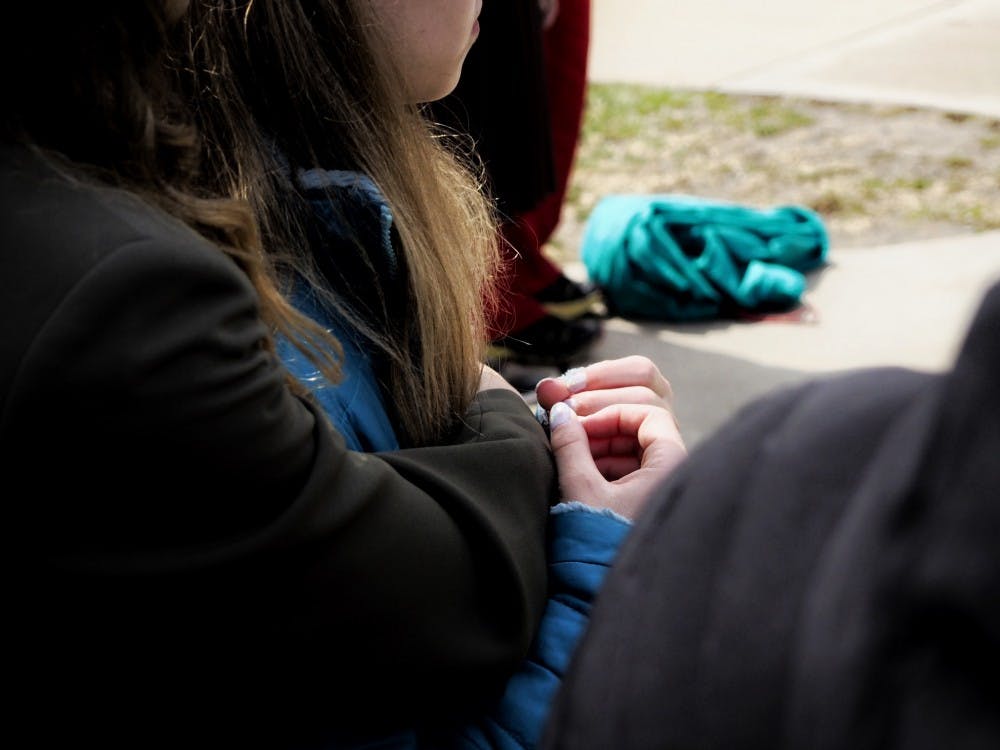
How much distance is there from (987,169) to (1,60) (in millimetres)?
4881

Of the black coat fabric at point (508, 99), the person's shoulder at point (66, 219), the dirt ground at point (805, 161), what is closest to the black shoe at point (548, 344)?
the black coat fabric at point (508, 99)

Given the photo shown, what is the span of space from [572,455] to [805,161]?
4336mm

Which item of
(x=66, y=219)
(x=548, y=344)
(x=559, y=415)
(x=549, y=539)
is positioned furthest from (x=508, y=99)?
(x=66, y=219)

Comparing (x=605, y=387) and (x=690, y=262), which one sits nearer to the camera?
(x=605, y=387)

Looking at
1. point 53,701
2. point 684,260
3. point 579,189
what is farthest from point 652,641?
point 579,189

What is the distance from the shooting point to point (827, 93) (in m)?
6.34

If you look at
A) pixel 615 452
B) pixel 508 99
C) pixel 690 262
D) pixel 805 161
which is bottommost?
pixel 805 161

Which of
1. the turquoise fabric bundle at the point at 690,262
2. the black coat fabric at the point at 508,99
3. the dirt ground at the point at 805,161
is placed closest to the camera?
the black coat fabric at the point at 508,99

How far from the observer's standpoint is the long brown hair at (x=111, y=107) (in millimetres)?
1010

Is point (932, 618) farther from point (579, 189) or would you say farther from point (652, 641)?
point (579, 189)

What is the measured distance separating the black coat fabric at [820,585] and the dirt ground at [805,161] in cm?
435

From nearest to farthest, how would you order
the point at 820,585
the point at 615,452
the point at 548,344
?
the point at 820,585 → the point at 615,452 → the point at 548,344

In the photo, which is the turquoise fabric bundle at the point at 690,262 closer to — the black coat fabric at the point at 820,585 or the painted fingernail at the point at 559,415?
the painted fingernail at the point at 559,415

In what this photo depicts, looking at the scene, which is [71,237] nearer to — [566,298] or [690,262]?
[566,298]
